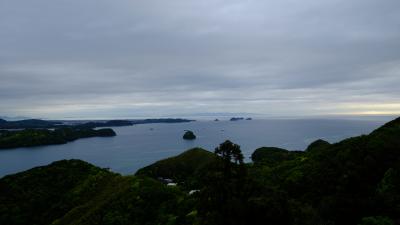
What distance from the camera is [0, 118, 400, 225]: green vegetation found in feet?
65.3

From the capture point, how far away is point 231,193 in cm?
2019

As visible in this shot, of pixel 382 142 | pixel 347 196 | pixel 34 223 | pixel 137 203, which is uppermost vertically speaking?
pixel 382 142

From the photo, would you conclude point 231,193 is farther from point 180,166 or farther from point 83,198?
point 180,166

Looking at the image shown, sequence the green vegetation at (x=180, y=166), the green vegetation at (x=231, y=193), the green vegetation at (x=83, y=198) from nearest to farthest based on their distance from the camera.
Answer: the green vegetation at (x=231, y=193)
the green vegetation at (x=83, y=198)
the green vegetation at (x=180, y=166)

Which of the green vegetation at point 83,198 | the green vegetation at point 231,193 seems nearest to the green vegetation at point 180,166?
the green vegetation at point 231,193

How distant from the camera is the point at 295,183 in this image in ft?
130

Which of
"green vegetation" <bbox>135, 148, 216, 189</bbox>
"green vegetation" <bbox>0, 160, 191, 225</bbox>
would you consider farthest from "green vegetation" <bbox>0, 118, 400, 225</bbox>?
"green vegetation" <bbox>135, 148, 216, 189</bbox>

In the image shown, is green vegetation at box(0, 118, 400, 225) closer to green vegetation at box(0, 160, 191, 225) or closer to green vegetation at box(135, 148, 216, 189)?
green vegetation at box(0, 160, 191, 225)

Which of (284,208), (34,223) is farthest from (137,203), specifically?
(284,208)

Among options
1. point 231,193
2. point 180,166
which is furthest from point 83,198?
point 231,193

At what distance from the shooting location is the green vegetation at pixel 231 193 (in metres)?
19.9

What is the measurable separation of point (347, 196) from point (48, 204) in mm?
41273

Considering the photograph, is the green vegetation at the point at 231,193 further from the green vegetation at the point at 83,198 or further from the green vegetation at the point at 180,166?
the green vegetation at the point at 180,166

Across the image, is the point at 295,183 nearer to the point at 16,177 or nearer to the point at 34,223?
the point at 34,223
